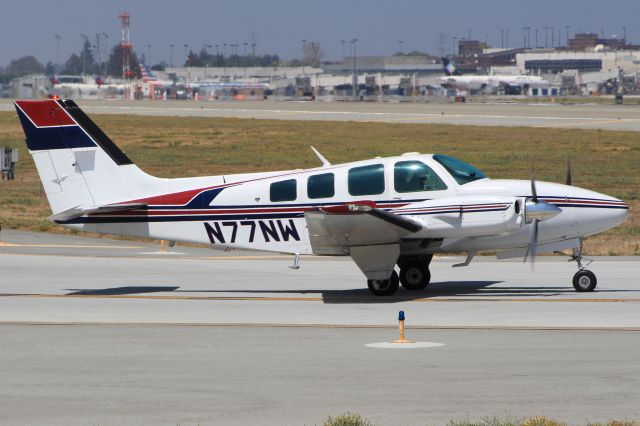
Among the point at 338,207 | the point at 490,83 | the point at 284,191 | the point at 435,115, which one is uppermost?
the point at 490,83

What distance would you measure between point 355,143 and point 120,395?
169ft

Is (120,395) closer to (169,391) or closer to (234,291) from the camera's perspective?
(169,391)

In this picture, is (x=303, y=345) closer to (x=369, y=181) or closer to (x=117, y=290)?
(x=369, y=181)

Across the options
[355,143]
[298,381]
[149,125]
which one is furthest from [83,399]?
[149,125]

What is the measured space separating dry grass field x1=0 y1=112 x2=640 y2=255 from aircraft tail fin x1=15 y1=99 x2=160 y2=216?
11.0 meters

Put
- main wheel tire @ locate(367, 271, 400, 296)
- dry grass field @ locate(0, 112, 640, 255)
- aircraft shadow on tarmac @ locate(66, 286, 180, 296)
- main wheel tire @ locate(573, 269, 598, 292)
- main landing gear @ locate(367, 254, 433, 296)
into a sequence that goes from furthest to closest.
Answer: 1. dry grass field @ locate(0, 112, 640, 255)
2. aircraft shadow on tarmac @ locate(66, 286, 180, 296)
3. main landing gear @ locate(367, 254, 433, 296)
4. main wheel tire @ locate(367, 271, 400, 296)
5. main wheel tire @ locate(573, 269, 598, 292)

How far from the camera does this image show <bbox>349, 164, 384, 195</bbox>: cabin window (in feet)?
60.7

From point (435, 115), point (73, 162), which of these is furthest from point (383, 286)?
point (435, 115)

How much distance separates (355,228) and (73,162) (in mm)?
5670

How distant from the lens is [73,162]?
1980cm

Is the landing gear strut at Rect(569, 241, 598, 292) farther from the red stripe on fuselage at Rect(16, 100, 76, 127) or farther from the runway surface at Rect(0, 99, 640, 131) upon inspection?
the runway surface at Rect(0, 99, 640, 131)

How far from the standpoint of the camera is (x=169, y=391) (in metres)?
11.5

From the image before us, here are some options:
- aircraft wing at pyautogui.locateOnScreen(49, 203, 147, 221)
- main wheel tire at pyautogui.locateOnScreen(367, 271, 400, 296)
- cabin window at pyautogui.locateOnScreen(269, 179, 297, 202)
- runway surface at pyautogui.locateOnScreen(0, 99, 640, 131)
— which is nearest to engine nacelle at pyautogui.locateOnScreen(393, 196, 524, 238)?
main wheel tire at pyautogui.locateOnScreen(367, 271, 400, 296)

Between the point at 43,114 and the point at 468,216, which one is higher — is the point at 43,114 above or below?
above
